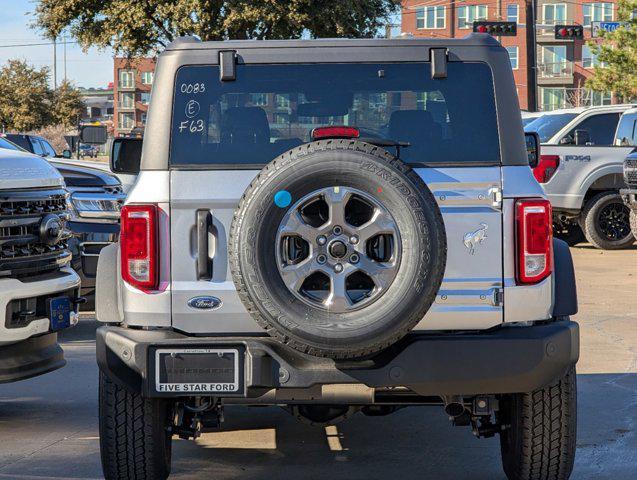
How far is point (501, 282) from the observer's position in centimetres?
479

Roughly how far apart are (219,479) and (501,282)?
168 cm

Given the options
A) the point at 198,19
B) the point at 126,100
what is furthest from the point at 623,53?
the point at 126,100

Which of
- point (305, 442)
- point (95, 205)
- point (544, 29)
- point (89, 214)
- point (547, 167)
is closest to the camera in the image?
point (305, 442)

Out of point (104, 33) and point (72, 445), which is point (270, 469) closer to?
point (72, 445)

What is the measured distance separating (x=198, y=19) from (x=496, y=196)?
28108 millimetres

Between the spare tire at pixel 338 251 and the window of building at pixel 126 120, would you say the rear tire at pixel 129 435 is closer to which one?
the spare tire at pixel 338 251

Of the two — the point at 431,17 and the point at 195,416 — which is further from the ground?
the point at 431,17

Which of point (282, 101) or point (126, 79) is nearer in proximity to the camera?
point (282, 101)

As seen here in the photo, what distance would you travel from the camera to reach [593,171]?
53.5 feet

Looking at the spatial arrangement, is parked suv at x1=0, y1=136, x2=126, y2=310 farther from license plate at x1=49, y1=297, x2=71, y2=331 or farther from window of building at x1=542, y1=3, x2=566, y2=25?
window of building at x1=542, y1=3, x2=566, y2=25

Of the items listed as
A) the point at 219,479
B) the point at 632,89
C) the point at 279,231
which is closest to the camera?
the point at 279,231

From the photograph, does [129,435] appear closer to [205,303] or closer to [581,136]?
[205,303]

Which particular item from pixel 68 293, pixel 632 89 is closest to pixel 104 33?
pixel 632 89

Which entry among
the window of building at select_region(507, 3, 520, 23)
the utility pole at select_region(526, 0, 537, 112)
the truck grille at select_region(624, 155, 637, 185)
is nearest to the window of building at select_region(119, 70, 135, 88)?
the window of building at select_region(507, 3, 520, 23)
